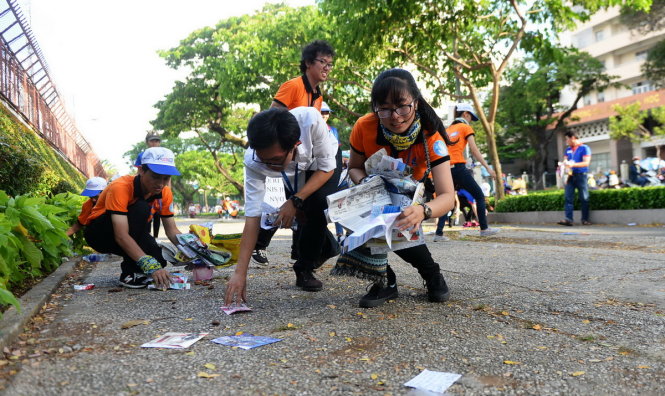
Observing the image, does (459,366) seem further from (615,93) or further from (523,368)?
(615,93)

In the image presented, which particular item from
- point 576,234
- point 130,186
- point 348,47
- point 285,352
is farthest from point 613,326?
point 348,47

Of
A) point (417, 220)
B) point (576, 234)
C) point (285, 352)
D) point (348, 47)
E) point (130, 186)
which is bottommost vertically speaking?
point (576, 234)

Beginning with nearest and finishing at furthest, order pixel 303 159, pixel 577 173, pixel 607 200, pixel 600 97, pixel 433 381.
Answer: pixel 433 381 < pixel 303 159 < pixel 577 173 < pixel 607 200 < pixel 600 97

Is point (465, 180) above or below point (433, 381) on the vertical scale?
above

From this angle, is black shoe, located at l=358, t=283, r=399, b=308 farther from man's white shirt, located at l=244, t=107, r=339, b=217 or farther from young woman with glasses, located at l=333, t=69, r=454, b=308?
man's white shirt, located at l=244, t=107, r=339, b=217

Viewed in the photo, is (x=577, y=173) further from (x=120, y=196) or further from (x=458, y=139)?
(x=120, y=196)

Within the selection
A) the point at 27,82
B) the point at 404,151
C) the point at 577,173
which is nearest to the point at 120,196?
the point at 404,151

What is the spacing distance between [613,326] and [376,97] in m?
1.51

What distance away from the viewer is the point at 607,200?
32.9ft

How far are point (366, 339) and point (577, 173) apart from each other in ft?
26.7

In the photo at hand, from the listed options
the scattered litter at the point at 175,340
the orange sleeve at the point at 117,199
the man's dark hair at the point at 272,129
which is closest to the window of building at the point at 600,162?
the orange sleeve at the point at 117,199

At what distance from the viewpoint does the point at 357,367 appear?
189 centimetres

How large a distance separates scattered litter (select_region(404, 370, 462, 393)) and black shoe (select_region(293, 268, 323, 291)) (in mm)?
1665

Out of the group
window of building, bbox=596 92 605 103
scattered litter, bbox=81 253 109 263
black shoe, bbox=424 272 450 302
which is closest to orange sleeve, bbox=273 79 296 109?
black shoe, bbox=424 272 450 302
